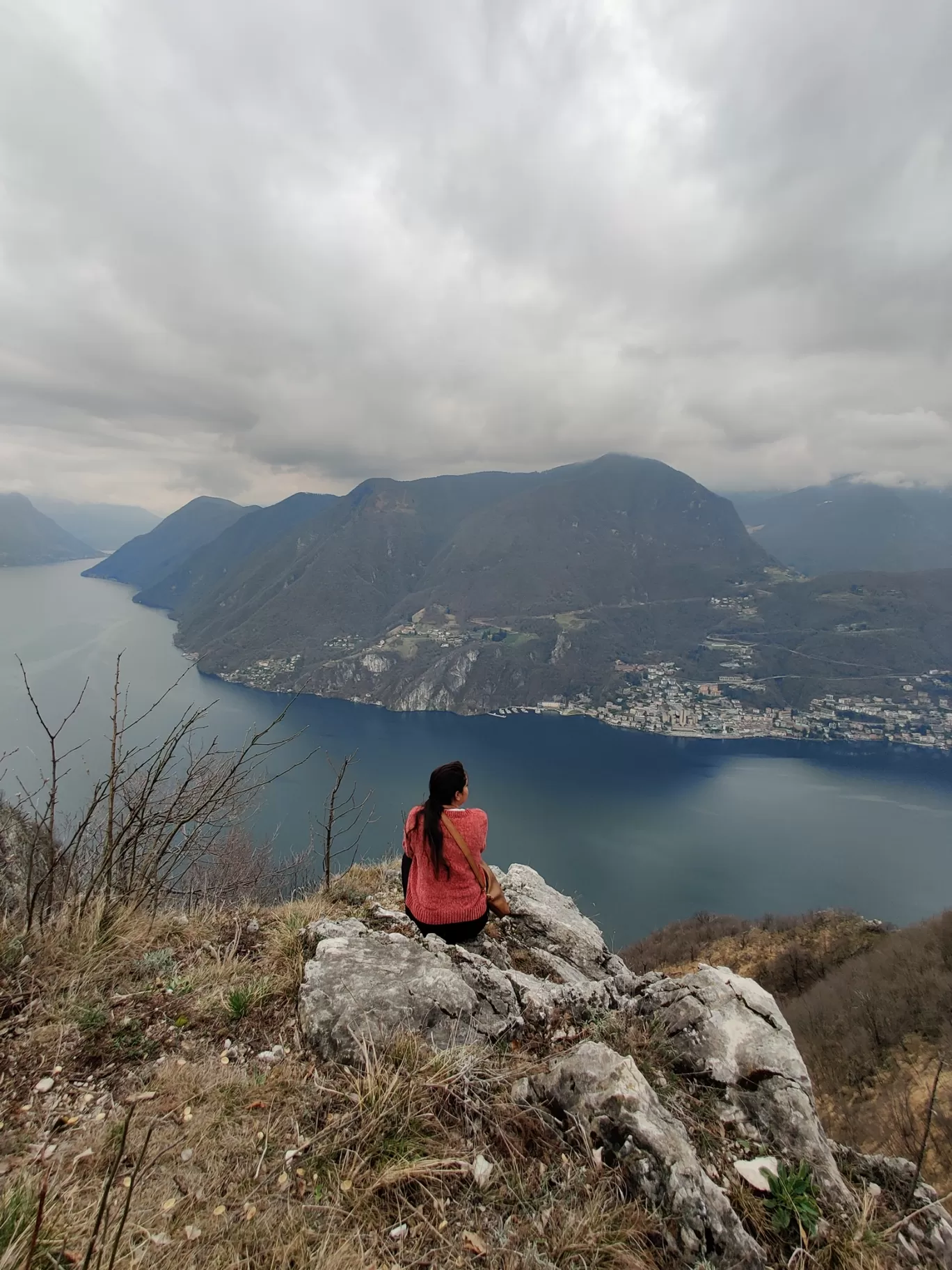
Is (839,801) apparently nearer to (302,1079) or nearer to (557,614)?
(302,1079)

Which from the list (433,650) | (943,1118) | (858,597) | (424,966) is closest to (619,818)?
(943,1118)

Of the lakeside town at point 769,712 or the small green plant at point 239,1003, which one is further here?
the lakeside town at point 769,712

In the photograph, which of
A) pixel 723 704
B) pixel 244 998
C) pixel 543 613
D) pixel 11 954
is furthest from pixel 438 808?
pixel 543 613

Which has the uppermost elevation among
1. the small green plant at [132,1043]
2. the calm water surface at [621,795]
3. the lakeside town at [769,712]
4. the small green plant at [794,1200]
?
the small green plant at [794,1200]

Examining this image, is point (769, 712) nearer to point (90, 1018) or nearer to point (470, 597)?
point (470, 597)

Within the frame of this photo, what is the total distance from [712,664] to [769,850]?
68550 millimetres

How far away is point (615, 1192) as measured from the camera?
75.9 inches

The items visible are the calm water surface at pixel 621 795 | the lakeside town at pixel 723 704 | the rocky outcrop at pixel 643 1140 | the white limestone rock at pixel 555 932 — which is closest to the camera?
the rocky outcrop at pixel 643 1140

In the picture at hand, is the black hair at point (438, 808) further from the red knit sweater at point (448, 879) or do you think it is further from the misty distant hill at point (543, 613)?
the misty distant hill at point (543, 613)

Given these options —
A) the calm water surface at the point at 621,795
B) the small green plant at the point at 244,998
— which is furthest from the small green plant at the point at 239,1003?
the calm water surface at the point at 621,795

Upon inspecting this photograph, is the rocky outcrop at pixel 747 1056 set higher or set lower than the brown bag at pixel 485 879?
lower

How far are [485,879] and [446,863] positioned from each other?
0.32 meters

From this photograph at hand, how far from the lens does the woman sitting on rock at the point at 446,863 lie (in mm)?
3408

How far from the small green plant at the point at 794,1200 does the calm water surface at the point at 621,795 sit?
21430mm
